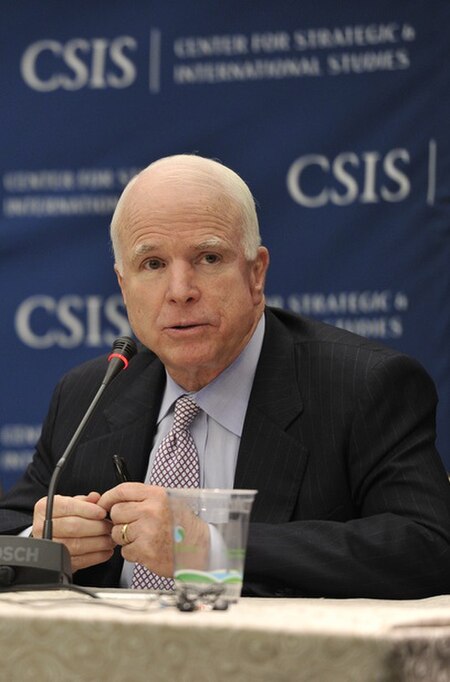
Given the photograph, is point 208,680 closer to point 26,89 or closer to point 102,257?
point 102,257

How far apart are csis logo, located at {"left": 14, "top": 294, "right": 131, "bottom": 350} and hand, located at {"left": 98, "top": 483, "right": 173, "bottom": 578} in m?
2.01

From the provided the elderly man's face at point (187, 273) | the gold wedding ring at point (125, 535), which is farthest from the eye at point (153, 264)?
the gold wedding ring at point (125, 535)

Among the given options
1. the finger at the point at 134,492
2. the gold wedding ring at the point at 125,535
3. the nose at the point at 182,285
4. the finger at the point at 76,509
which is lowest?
the gold wedding ring at the point at 125,535

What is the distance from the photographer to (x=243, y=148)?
13.2 feet

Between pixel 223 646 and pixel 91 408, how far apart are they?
0.94 m

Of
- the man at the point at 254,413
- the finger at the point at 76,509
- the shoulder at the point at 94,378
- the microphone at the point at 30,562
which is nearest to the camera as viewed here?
the microphone at the point at 30,562

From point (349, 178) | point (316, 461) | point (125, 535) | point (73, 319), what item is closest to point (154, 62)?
point (349, 178)

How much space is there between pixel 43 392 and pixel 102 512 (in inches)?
78.1

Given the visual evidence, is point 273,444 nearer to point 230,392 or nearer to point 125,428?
point 230,392

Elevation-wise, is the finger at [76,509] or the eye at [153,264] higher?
the eye at [153,264]

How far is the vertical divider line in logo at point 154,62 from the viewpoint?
13.6 ft

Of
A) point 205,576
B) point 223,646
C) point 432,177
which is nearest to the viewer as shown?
point 223,646

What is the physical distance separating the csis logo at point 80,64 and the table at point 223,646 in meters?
2.97

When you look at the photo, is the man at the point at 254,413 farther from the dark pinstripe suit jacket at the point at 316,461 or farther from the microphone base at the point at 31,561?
the microphone base at the point at 31,561
